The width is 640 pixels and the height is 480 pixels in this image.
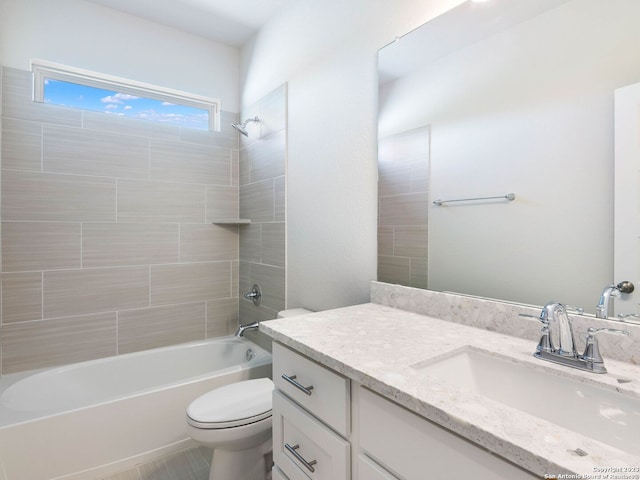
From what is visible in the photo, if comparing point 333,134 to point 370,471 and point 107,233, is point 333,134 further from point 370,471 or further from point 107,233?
point 107,233

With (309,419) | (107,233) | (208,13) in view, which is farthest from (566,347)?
(208,13)

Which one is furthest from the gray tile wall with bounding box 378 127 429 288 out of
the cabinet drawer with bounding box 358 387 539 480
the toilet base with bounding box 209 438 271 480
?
the toilet base with bounding box 209 438 271 480

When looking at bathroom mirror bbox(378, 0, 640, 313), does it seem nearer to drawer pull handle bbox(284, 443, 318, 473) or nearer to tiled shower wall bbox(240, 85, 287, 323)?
drawer pull handle bbox(284, 443, 318, 473)

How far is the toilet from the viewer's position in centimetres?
147

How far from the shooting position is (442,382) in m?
0.76

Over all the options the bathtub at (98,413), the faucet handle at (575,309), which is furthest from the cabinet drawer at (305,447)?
the bathtub at (98,413)

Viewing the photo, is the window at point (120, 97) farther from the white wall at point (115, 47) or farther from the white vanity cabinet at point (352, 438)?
the white vanity cabinet at point (352, 438)

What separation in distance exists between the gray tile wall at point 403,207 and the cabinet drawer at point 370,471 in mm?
761

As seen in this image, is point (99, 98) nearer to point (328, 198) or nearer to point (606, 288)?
point (328, 198)

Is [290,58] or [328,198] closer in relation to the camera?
[328,198]

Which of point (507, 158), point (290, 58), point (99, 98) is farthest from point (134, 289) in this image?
point (507, 158)

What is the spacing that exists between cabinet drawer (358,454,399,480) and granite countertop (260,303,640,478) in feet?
0.60

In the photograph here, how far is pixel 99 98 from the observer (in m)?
2.37

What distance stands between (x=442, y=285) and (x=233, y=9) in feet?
7.33
